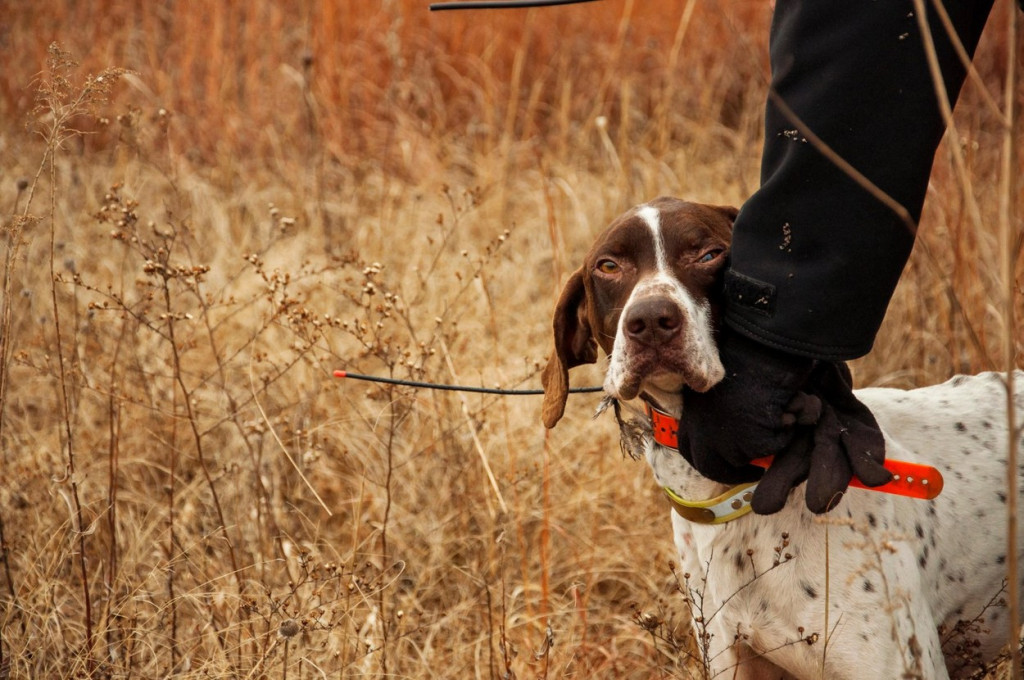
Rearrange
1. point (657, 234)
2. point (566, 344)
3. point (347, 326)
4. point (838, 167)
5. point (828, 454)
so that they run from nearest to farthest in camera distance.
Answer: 1. point (838, 167)
2. point (828, 454)
3. point (657, 234)
4. point (566, 344)
5. point (347, 326)

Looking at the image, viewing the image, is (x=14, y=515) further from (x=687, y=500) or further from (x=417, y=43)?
(x=417, y=43)

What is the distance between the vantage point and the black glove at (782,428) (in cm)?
208

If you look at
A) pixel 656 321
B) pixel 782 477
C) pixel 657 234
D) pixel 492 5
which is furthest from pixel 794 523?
pixel 492 5

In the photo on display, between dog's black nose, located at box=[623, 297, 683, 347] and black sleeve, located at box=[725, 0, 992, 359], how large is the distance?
0.15 m

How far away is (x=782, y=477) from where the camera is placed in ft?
6.98

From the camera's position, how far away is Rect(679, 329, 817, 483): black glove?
2.11m

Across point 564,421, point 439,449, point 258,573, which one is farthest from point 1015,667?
point 564,421

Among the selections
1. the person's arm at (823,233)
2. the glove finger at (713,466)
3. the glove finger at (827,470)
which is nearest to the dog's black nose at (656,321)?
the person's arm at (823,233)

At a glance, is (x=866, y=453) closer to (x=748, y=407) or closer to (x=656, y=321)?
(x=748, y=407)

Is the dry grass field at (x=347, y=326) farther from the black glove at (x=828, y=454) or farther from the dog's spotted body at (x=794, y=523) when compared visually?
the black glove at (x=828, y=454)

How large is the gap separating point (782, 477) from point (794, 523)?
0.17m

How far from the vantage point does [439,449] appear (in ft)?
12.0

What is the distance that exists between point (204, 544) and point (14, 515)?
58cm

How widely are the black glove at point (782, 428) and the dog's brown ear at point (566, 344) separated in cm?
41
